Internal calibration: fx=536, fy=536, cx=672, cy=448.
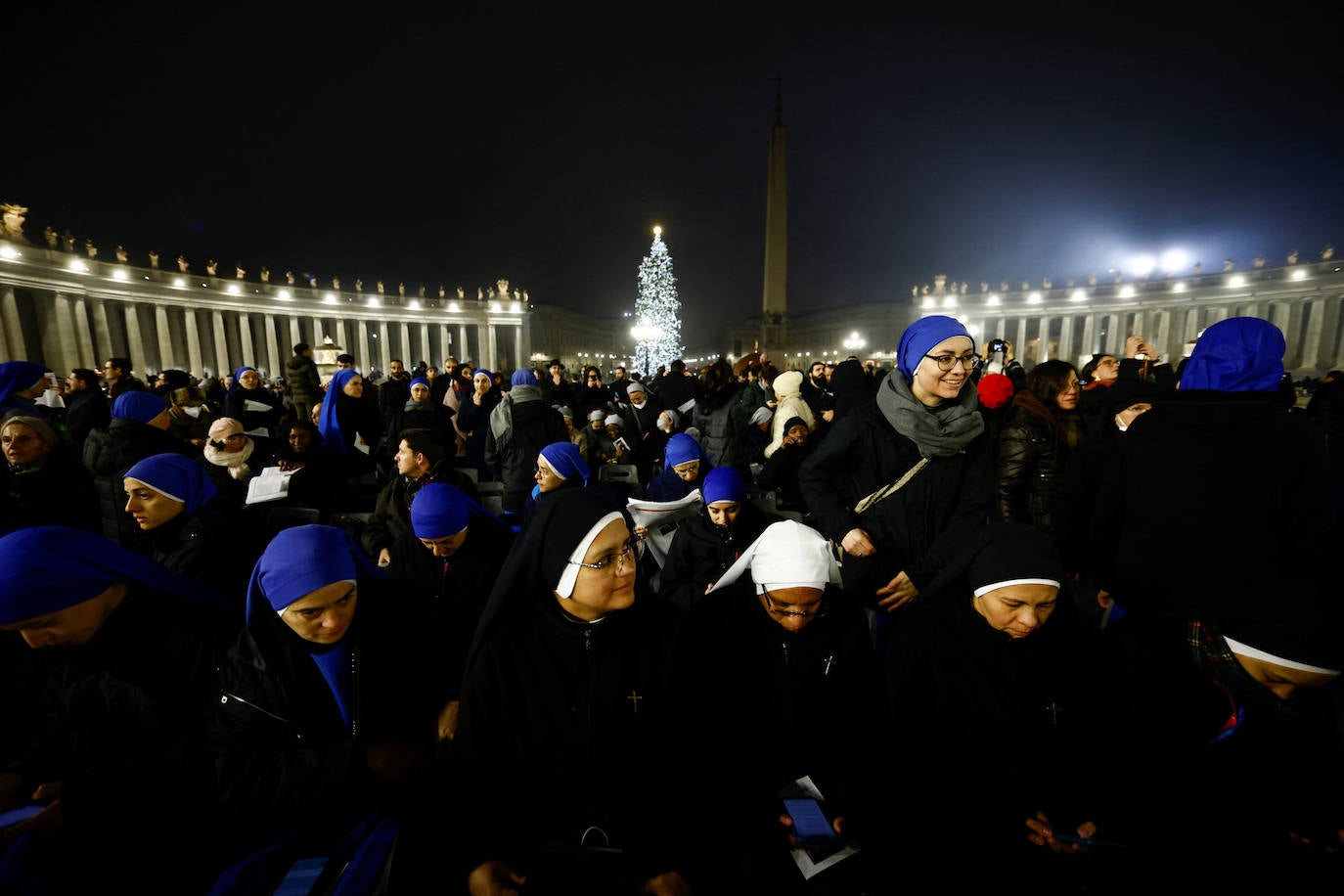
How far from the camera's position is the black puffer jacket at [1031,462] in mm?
4145

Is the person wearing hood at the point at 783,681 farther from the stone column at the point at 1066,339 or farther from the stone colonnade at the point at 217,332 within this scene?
the stone column at the point at 1066,339

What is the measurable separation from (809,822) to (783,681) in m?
0.55

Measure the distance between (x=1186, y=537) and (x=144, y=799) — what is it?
4508mm

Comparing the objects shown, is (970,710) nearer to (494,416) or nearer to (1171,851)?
(1171,851)

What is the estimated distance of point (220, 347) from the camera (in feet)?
145

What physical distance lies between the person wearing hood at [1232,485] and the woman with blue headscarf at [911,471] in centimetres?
70

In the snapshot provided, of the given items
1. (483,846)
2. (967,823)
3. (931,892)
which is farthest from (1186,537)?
(483,846)

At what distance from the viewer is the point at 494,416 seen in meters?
6.09

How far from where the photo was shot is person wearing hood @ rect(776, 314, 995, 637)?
264 centimetres

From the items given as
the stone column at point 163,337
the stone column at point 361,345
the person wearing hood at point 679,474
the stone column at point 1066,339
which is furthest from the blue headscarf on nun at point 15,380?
the stone column at point 1066,339

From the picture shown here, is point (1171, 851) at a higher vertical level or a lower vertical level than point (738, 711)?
lower

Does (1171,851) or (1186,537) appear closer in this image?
(1171,851)

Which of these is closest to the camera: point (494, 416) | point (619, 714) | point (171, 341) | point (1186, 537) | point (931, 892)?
point (931, 892)

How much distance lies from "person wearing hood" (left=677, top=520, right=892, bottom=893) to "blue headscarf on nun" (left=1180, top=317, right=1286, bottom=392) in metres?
1.87
